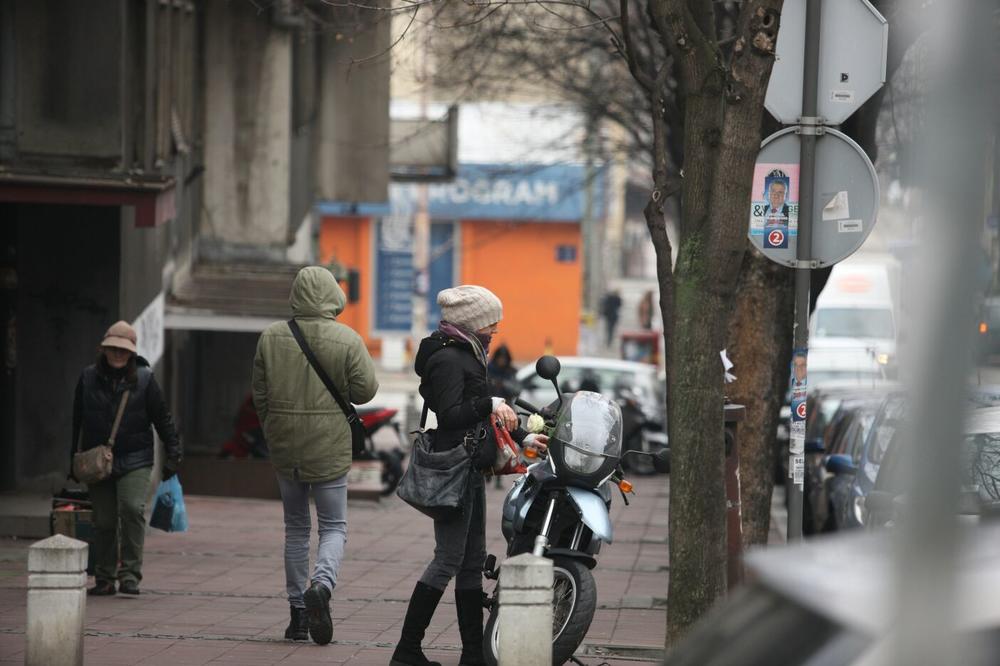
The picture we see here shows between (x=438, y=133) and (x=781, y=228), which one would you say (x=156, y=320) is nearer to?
(x=781, y=228)

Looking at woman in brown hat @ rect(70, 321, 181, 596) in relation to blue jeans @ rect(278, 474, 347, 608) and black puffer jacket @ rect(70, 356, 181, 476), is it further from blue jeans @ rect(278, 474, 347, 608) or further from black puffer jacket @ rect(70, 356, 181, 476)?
blue jeans @ rect(278, 474, 347, 608)

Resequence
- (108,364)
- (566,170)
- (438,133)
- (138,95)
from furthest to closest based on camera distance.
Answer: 1. (566,170)
2. (438,133)
3. (138,95)
4. (108,364)

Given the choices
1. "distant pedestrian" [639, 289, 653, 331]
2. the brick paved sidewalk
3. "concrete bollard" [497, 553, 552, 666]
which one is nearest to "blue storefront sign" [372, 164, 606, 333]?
"distant pedestrian" [639, 289, 653, 331]

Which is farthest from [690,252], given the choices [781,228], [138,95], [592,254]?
[592,254]

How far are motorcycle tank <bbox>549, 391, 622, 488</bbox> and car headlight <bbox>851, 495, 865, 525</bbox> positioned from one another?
3.91 m

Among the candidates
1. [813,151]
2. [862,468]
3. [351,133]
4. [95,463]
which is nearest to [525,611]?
[813,151]

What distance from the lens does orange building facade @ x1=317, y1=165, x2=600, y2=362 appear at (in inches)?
1745

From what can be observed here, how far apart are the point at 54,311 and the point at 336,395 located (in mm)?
6345

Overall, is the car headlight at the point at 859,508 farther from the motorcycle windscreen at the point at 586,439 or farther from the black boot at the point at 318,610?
the black boot at the point at 318,610

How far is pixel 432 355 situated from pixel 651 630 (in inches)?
100

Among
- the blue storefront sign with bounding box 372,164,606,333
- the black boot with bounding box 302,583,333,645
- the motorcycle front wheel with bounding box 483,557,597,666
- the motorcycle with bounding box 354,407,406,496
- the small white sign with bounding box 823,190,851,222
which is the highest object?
the blue storefront sign with bounding box 372,164,606,333

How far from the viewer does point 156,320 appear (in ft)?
49.4

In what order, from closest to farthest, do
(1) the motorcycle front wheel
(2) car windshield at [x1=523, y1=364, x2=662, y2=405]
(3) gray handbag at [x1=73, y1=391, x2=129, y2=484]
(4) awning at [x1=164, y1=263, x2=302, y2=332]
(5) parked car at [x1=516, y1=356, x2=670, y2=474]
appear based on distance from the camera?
(1) the motorcycle front wheel, (3) gray handbag at [x1=73, y1=391, x2=129, y2=484], (4) awning at [x1=164, y1=263, x2=302, y2=332], (5) parked car at [x1=516, y1=356, x2=670, y2=474], (2) car windshield at [x1=523, y1=364, x2=662, y2=405]

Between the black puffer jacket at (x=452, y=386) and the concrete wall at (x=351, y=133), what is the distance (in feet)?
55.9
